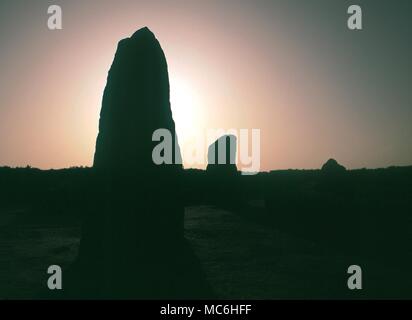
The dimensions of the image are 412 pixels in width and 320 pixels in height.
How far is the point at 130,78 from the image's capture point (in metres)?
14.7

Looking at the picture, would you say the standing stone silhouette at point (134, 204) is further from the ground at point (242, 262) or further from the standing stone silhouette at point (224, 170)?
the standing stone silhouette at point (224, 170)

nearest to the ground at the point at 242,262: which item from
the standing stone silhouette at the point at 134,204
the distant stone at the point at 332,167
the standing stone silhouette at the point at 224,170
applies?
the standing stone silhouette at the point at 134,204

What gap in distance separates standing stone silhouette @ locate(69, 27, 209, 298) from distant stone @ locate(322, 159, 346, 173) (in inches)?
1012

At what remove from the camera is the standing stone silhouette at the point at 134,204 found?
1341cm

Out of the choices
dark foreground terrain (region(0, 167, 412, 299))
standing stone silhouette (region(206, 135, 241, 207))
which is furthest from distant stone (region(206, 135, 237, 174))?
dark foreground terrain (region(0, 167, 412, 299))

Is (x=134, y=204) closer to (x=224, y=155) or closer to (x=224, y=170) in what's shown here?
(x=224, y=155)

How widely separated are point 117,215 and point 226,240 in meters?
10.9

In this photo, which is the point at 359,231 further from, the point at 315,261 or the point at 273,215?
the point at 273,215

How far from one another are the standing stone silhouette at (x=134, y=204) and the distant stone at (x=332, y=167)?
25.7 metres

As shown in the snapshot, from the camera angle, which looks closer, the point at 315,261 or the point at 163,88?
the point at 163,88

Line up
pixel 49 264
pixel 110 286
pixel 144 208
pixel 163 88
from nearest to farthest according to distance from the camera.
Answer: pixel 110 286 → pixel 144 208 → pixel 163 88 → pixel 49 264

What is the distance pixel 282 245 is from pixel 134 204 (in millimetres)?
10707

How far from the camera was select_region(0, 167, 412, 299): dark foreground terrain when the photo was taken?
14.5m
